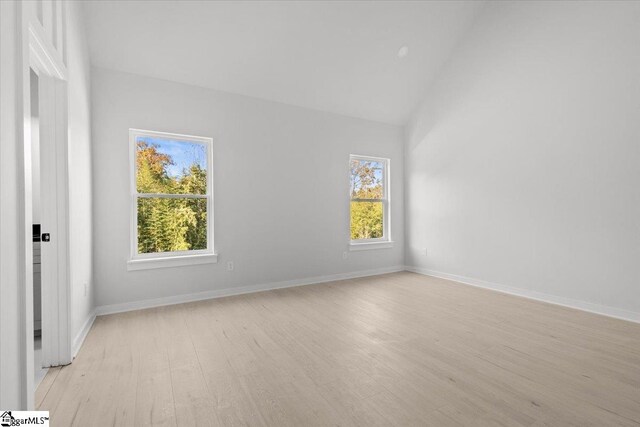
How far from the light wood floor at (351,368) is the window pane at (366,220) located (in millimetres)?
1920

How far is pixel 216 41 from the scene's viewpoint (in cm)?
356

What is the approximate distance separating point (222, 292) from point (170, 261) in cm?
77

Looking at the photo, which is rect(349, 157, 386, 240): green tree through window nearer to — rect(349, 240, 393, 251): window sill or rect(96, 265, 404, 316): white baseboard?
rect(349, 240, 393, 251): window sill

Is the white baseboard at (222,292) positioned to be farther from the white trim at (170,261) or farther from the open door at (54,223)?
the open door at (54,223)

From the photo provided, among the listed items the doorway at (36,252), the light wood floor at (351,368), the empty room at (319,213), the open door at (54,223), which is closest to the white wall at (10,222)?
the empty room at (319,213)

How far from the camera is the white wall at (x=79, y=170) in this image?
8.09 feet

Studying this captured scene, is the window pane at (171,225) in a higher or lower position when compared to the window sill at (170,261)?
higher

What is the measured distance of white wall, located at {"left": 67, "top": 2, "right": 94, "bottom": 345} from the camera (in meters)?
2.46

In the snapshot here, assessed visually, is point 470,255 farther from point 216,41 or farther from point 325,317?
point 216,41

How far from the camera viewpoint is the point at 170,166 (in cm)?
383

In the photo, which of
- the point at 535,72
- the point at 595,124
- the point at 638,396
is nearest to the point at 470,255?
the point at 595,124

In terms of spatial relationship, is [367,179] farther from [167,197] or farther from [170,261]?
[170,261]

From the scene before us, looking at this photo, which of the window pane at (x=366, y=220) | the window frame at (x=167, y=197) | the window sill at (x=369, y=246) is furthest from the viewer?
the window pane at (x=366, y=220)

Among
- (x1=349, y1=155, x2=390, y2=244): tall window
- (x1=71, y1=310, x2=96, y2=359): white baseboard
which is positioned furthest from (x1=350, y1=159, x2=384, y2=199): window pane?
(x1=71, y1=310, x2=96, y2=359): white baseboard
